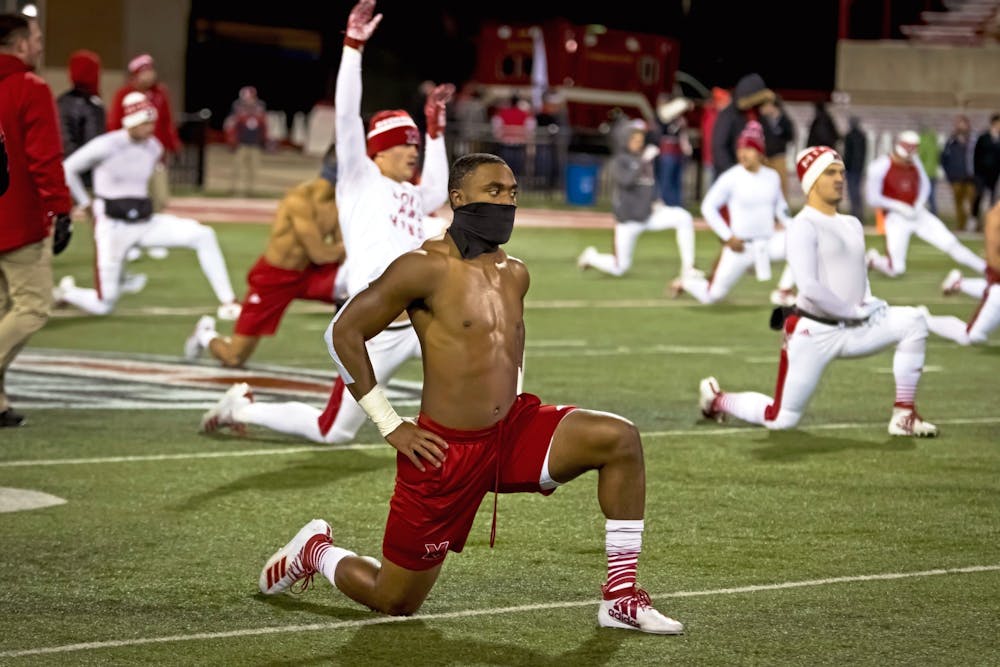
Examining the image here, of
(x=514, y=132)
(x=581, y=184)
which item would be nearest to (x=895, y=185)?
(x=581, y=184)

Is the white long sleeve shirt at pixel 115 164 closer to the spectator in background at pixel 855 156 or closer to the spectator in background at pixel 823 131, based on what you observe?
the spectator in background at pixel 823 131

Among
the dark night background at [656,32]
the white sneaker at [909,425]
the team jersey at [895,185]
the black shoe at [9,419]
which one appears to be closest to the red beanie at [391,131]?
the black shoe at [9,419]

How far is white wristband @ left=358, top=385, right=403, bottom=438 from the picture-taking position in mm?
6871

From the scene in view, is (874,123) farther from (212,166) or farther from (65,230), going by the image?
(65,230)

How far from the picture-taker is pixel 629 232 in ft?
74.2

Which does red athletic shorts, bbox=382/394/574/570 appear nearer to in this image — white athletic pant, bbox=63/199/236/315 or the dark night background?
white athletic pant, bbox=63/199/236/315

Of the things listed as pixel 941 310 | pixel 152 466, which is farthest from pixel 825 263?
pixel 941 310

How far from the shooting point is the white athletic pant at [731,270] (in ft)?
64.2

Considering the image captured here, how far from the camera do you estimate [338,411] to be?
416 inches

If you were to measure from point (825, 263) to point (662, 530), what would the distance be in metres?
2.94

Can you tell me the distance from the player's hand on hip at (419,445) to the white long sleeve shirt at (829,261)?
473 cm

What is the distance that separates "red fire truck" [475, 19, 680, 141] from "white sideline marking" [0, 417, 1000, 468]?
33240 millimetres

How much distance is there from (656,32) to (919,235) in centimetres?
3424

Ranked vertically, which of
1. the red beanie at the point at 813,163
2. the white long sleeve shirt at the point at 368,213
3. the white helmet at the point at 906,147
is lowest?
the white helmet at the point at 906,147
